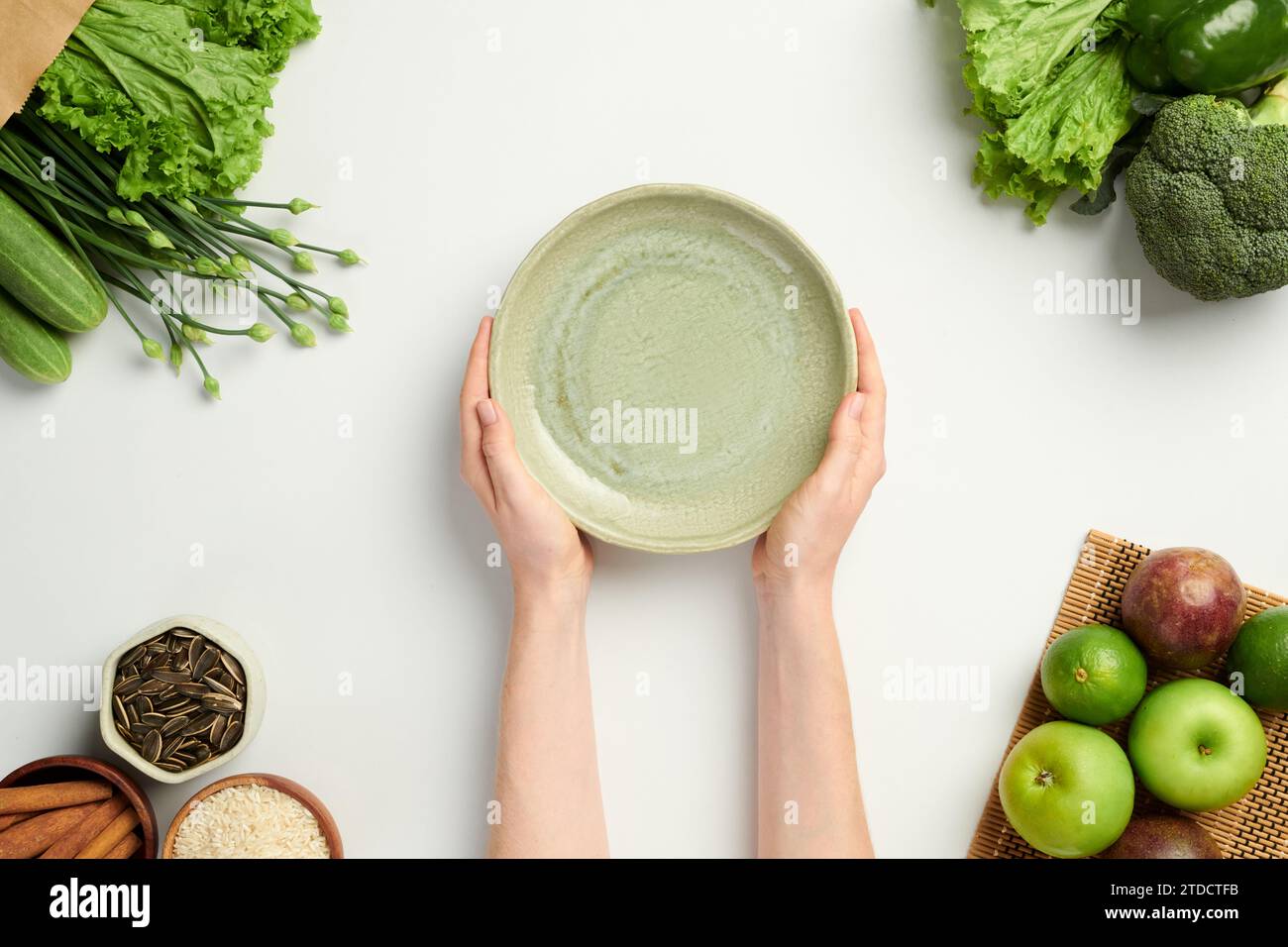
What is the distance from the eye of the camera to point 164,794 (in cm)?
134

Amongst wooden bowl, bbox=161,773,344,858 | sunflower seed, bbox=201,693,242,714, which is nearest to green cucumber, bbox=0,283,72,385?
sunflower seed, bbox=201,693,242,714

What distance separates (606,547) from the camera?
4.45ft

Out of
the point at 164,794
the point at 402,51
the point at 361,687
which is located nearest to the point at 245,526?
the point at 361,687

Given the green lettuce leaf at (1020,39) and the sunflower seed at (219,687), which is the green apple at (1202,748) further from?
the sunflower seed at (219,687)

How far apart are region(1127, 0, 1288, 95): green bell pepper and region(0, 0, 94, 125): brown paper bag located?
1311mm

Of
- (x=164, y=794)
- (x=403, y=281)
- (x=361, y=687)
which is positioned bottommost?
(x=164, y=794)

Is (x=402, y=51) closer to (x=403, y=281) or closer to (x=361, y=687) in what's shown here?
(x=403, y=281)

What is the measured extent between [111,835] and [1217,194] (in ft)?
5.12

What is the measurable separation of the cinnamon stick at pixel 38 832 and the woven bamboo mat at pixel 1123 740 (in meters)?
1.14

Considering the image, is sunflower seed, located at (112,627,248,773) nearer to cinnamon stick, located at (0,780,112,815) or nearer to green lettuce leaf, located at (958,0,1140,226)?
cinnamon stick, located at (0,780,112,815)

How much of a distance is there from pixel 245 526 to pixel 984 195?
112cm

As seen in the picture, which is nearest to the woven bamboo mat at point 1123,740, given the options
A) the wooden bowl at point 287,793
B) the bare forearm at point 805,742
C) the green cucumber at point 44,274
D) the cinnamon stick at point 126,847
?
the bare forearm at point 805,742

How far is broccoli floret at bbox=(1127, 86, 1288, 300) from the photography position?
1188mm

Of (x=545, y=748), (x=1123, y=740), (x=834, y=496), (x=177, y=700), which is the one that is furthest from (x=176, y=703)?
(x=1123, y=740)
